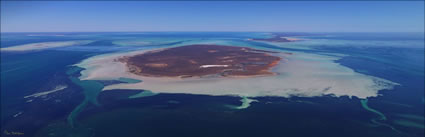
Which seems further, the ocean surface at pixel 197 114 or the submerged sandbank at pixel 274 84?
the submerged sandbank at pixel 274 84

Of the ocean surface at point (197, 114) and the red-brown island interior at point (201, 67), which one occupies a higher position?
the red-brown island interior at point (201, 67)

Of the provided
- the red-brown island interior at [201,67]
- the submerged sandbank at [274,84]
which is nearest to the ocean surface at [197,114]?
the submerged sandbank at [274,84]

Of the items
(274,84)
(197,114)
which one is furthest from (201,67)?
(197,114)

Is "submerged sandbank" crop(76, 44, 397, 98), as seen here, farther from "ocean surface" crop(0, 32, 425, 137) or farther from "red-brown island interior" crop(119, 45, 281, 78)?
"red-brown island interior" crop(119, 45, 281, 78)

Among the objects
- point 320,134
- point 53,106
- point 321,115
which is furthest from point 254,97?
point 53,106

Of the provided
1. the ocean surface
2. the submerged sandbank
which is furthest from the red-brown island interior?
the ocean surface

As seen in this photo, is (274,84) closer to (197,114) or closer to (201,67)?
(197,114)

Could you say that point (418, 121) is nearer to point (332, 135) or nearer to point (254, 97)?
point (332, 135)

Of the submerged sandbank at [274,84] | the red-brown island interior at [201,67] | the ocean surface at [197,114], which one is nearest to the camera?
the ocean surface at [197,114]

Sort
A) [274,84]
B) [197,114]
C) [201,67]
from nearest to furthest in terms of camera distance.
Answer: [197,114], [274,84], [201,67]

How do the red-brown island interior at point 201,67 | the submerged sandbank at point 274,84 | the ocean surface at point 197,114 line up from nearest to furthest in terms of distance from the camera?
the ocean surface at point 197,114, the submerged sandbank at point 274,84, the red-brown island interior at point 201,67

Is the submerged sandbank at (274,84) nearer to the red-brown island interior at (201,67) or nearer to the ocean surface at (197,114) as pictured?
the ocean surface at (197,114)
